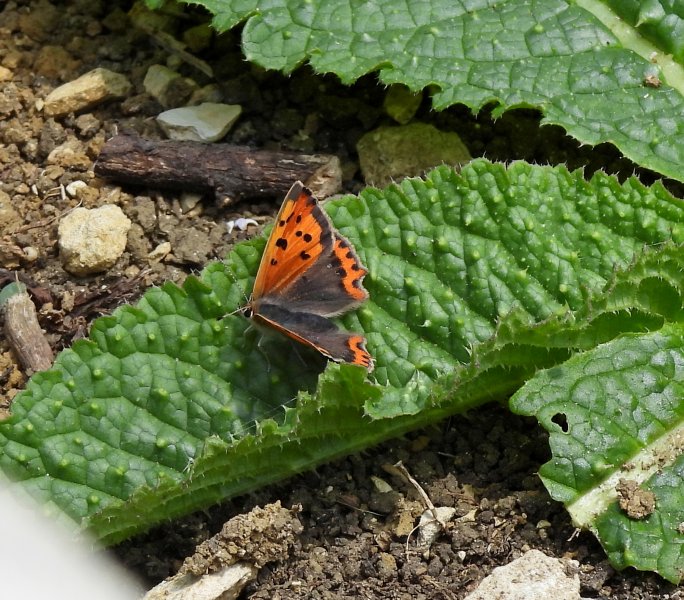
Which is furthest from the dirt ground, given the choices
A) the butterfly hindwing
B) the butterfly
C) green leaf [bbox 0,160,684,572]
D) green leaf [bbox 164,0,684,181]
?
the butterfly

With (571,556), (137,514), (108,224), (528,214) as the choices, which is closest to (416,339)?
(528,214)

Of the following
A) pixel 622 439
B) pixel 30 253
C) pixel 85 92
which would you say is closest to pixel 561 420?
pixel 622 439

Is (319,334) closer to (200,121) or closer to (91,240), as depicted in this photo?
(91,240)

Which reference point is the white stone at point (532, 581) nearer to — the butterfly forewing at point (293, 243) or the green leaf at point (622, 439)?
the green leaf at point (622, 439)

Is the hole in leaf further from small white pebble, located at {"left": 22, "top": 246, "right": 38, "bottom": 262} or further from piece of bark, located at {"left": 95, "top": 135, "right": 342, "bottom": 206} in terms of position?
small white pebble, located at {"left": 22, "top": 246, "right": 38, "bottom": 262}

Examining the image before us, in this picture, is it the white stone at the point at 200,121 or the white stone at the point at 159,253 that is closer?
the white stone at the point at 159,253

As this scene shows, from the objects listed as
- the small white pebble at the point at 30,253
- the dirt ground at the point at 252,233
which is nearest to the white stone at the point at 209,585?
the dirt ground at the point at 252,233

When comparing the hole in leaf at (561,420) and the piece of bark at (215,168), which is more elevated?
the hole in leaf at (561,420)
